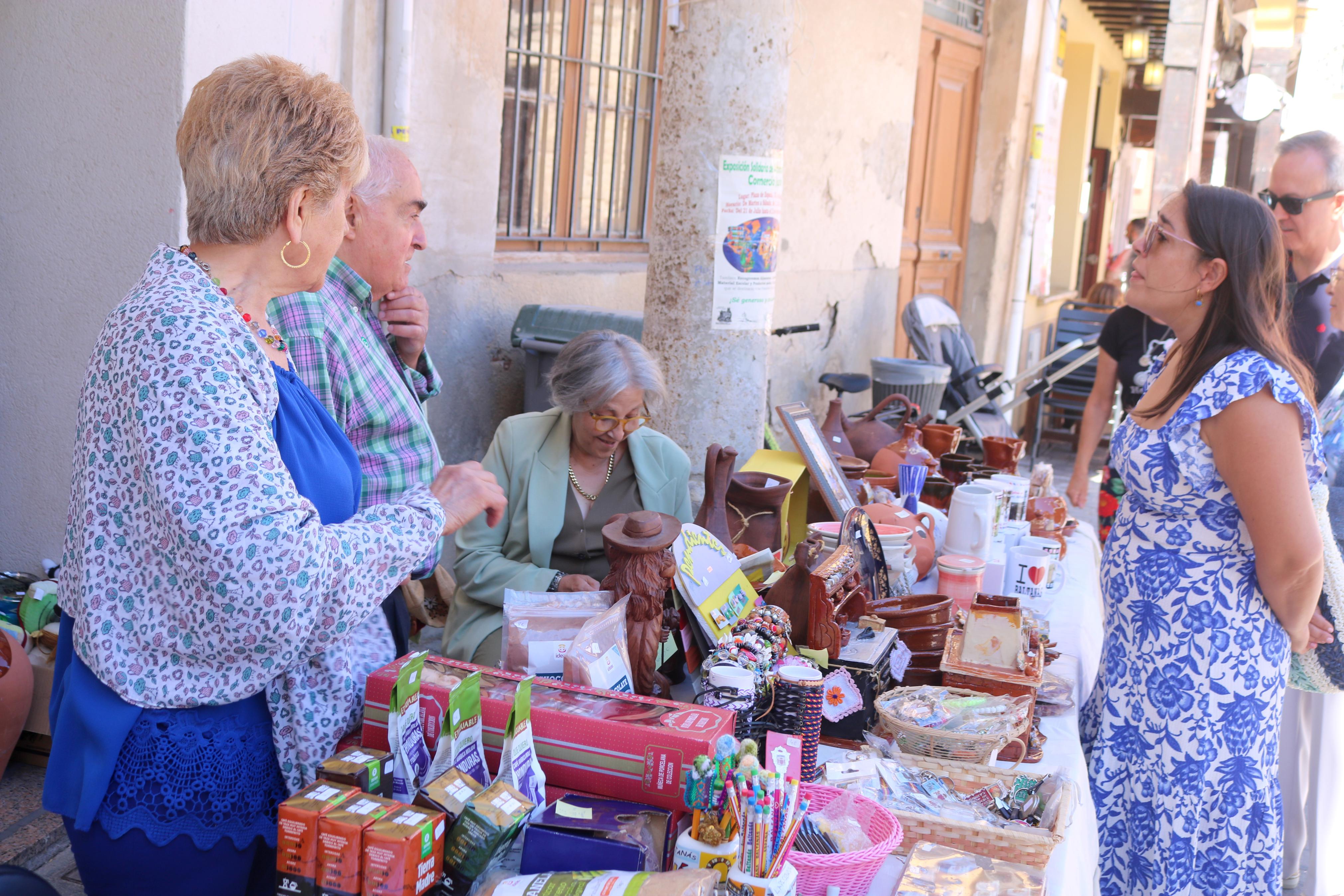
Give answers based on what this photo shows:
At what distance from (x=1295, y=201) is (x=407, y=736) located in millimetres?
3110

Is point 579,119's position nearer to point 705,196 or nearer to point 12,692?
point 705,196

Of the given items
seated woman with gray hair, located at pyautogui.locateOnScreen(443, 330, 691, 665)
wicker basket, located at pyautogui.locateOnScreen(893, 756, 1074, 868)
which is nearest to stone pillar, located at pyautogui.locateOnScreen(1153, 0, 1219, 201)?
seated woman with gray hair, located at pyautogui.locateOnScreen(443, 330, 691, 665)

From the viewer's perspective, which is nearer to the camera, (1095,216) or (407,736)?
(407,736)

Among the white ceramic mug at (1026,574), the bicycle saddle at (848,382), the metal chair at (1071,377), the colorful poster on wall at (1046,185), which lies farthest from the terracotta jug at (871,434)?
the colorful poster on wall at (1046,185)

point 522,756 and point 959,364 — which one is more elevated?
point 959,364

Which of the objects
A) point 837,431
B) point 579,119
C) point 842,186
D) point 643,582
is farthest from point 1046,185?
point 643,582

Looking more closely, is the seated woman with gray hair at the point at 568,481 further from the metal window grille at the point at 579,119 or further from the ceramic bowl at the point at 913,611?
the metal window grille at the point at 579,119

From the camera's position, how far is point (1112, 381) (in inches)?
174

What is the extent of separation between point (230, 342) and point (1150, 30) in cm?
1638

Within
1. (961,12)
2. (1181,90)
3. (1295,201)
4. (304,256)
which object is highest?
(961,12)

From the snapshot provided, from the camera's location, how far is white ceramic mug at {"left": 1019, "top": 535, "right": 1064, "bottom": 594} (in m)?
2.81

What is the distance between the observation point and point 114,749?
A: 1.42m

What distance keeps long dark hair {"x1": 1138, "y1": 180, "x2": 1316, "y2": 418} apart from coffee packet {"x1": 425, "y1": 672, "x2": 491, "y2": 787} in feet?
5.53

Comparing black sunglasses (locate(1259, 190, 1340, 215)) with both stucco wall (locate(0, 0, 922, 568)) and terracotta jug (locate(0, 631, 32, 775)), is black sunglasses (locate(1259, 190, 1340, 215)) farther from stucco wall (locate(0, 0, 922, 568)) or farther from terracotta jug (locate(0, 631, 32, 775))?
terracotta jug (locate(0, 631, 32, 775))
